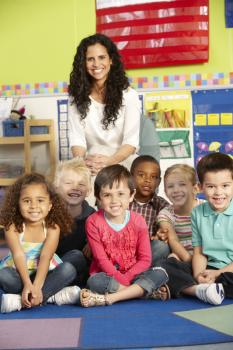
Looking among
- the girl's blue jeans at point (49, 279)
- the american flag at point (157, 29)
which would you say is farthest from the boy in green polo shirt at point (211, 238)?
the american flag at point (157, 29)

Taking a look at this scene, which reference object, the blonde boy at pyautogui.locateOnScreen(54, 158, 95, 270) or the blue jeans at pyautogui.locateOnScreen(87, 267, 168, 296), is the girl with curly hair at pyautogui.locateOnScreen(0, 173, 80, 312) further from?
the blonde boy at pyautogui.locateOnScreen(54, 158, 95, 270)

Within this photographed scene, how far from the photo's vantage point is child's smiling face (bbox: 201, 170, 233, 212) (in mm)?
1829

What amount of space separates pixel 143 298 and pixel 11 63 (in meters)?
2.42

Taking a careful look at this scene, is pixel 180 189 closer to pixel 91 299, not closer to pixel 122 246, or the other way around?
pixel 122 246

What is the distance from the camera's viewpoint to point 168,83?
3.42 meters

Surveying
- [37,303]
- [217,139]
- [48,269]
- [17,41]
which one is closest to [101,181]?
[48,269]

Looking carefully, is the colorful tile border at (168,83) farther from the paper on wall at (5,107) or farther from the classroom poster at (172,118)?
the paper on wall at (5,107)

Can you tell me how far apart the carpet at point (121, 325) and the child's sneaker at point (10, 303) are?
27 millimetres

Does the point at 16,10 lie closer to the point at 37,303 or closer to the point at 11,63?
the point at 11,63

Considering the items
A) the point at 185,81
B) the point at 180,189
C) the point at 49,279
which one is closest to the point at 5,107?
the point at 185,81

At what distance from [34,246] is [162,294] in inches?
18.9

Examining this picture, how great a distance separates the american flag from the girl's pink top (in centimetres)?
181

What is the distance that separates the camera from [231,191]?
1.85 m

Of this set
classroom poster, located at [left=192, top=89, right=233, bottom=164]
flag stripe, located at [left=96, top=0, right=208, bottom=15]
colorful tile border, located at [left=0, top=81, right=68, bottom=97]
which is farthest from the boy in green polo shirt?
colorful tile border, located at [left=0, top=81, right=68, bottom=97]
